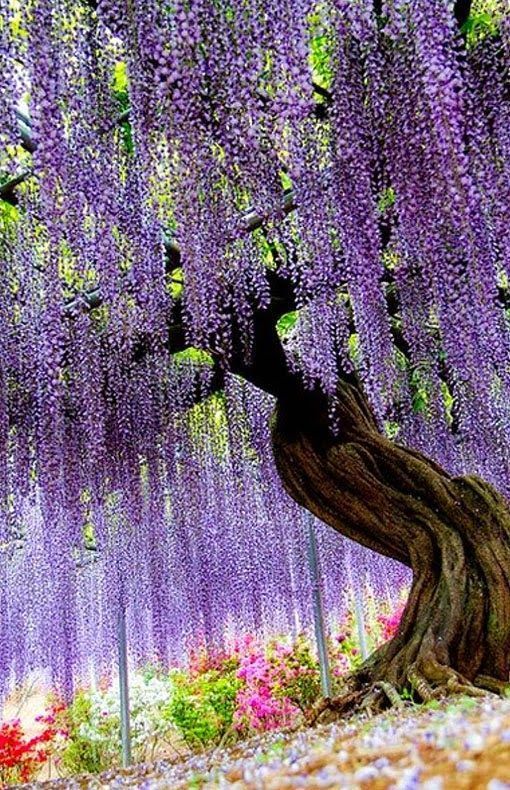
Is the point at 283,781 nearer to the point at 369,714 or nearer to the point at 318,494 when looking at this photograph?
the point at 369,714

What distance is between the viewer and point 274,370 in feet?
16.5

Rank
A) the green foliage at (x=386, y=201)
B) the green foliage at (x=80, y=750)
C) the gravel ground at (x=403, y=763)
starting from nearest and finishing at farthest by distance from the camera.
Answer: the gravel ground at (x=403, y=763), the green foliage at (x=386, y=201), the green foliage at (x=80, y=750)

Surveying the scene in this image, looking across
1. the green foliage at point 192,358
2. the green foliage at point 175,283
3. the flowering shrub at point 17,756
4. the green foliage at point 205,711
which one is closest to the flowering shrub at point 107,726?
the flowering shrub at point 17,756

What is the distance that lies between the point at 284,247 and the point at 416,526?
1679mm

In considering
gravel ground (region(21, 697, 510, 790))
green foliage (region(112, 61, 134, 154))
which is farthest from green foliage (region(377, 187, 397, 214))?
gravel ground (region(21, 697, 510, 790))

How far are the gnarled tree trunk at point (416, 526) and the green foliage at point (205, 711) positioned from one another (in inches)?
226

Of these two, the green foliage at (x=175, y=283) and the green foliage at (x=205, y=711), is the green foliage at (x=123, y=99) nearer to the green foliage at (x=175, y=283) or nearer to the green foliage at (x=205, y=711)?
the green foliage at (x=175, y=283)

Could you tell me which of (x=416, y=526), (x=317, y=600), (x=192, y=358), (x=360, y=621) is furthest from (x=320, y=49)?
(x=360, y=621)

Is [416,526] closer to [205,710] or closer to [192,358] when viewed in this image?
[192,358]

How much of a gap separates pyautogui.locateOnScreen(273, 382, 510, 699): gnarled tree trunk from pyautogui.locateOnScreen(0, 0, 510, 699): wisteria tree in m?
0.01

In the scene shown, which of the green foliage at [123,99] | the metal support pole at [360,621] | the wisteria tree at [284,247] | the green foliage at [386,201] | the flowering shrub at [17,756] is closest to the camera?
the wisteria tree at [284,247]

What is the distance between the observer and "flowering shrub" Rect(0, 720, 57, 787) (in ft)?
32.2

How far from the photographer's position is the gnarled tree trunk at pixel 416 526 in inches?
167

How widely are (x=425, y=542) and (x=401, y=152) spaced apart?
2.18 m
